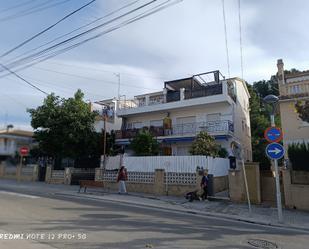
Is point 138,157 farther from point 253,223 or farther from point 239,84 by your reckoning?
point 239,84

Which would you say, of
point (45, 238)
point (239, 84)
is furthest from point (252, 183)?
point (239, 84)

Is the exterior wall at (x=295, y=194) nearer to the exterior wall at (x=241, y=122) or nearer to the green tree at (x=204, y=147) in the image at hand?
the green tree at (x=204, y=147)

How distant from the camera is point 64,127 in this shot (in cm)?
2381

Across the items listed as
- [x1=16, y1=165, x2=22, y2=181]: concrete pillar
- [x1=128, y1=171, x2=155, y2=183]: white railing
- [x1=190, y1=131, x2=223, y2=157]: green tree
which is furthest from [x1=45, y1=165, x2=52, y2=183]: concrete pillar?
[x1=190, y1=131, x2=223, y2=157]: green tree

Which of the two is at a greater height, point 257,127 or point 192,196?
point 257,127

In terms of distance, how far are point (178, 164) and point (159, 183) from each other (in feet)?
5.37

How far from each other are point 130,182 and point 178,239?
12133 millimetres

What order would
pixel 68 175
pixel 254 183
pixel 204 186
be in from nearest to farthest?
pixel 254 183, pixel 204 186, pixel 68 175

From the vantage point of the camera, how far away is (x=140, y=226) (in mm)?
8570

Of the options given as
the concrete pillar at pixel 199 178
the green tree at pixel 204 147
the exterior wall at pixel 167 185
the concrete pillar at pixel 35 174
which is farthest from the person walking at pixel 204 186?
the concrete pillar at pixel 35 174

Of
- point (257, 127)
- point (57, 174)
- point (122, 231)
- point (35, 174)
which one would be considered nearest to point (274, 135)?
point (122, 231)

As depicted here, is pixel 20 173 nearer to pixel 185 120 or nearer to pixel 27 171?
pixel 27 171

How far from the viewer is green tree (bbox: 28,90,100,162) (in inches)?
938

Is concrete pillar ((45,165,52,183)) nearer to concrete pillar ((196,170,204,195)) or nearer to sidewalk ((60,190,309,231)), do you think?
sidewalk ((60,190,309,231))
